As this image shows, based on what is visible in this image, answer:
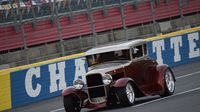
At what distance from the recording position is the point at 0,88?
1992 centimetres

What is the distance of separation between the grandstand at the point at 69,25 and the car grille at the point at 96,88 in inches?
279

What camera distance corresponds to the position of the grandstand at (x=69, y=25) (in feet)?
74.7

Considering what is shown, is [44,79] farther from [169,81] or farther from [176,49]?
[176,49]

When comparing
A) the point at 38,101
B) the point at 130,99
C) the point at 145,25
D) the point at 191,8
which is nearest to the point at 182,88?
the point at 130,99

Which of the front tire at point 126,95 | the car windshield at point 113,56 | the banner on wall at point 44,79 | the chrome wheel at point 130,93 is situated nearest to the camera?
the front tire at point 126,95

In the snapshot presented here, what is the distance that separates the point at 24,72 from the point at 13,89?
732 millimetres

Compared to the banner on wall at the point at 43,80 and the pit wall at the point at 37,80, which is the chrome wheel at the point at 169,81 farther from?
the banner on wall at the point at 43,80

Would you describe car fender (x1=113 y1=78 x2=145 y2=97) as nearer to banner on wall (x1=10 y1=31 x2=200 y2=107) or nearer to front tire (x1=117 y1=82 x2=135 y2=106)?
front tire (x1=117 y1=82 x2=135 y2=106)

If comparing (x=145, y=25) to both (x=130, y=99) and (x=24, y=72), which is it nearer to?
(x=24, y=72)

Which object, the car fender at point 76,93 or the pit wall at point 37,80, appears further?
the pit wall at point 37,80

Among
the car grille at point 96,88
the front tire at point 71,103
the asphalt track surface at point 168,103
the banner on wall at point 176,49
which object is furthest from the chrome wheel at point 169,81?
the banner on wall at point 176,49

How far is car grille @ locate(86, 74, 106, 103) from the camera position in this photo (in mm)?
14281

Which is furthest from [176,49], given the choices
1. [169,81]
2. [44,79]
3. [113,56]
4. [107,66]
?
[107,66]

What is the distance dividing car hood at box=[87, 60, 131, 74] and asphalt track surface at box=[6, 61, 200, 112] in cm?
91
